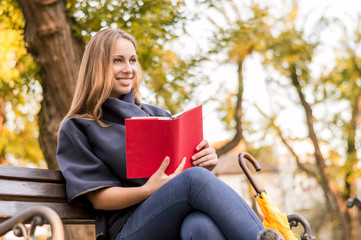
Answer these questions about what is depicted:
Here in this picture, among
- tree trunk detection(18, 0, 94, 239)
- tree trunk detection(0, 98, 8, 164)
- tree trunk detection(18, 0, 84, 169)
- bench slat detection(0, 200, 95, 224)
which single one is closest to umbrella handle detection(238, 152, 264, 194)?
bench slat detection(0, 200, 95, 224)

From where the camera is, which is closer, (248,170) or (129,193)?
(129,193)

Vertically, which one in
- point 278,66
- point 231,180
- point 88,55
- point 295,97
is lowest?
point 231,180

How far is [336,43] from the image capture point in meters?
11.2

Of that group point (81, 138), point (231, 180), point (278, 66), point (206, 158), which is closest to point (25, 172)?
point (81, 138)

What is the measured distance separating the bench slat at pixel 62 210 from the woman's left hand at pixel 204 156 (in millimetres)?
657

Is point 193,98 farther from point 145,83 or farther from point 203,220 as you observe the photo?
point 203,220

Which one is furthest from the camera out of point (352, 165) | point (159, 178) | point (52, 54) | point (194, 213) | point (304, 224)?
point (352, 165)

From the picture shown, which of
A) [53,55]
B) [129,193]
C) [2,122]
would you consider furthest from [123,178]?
[2,122]

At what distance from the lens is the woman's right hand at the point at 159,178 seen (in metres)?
2.31

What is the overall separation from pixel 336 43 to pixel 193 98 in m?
6.07

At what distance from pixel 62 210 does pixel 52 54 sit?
2290mm

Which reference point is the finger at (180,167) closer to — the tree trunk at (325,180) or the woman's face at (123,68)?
the woman's face at (123,68)

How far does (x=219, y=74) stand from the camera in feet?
28.9

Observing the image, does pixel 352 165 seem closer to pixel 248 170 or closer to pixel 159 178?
pixel 248 170
